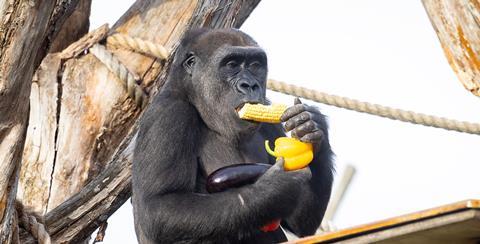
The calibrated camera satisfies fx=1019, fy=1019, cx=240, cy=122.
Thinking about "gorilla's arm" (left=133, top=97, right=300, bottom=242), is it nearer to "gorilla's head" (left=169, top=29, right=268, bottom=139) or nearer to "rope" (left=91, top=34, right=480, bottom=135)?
"gorilla's head" (left=169, top=29, right=268, bottom=139)

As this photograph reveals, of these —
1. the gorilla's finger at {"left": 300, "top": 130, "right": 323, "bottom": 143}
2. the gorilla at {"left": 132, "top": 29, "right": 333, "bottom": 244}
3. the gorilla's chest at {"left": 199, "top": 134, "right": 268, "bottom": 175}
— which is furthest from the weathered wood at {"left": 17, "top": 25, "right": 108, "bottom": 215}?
the gorilla's finger at {"left": 300, "top": 130, "right": 323, "bottom": 143}

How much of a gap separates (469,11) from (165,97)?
2046mm

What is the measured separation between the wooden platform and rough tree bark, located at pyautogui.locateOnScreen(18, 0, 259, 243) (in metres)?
2.42

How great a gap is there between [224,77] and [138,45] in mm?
898

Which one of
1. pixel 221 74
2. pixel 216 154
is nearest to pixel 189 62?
pixel 221 74

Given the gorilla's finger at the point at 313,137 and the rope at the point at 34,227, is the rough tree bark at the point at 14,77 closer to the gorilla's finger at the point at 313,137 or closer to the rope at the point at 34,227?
the rope at the point at 34,227

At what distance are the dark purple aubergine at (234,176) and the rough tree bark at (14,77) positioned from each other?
114 centimetres

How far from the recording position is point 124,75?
19.1 feet

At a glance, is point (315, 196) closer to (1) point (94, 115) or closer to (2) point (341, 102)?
(2) point (341, 102)

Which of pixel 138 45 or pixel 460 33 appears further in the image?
pixel 138 45

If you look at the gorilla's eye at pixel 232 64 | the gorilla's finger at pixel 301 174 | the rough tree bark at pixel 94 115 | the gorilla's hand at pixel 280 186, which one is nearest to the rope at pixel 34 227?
the rough tree bark at pixel 94 115

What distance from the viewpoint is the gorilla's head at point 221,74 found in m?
5.08

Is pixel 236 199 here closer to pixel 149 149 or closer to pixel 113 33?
pixel 149 149

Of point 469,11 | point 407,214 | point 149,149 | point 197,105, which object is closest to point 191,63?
point 197,105
